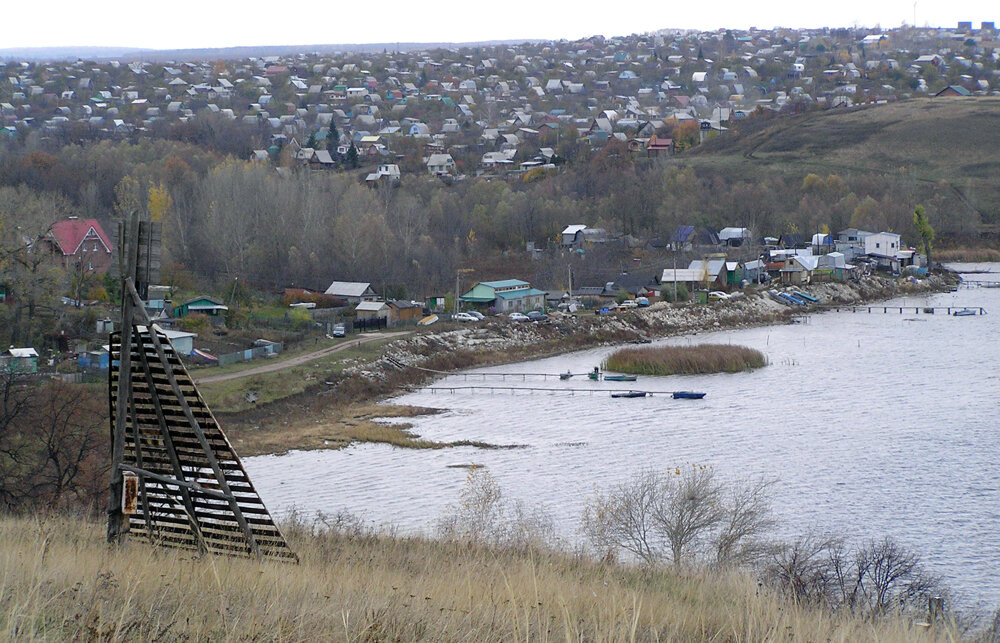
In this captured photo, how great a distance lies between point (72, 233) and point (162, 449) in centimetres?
2281

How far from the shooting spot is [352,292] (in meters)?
29.0

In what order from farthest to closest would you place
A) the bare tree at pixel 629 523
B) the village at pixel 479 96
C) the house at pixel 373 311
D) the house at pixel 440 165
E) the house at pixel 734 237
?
the village at pixel 479 96, the house at pixel 440 165, the house at pixel 734 237, the house at pixel 373 311, the bare tree at pixel 629 523

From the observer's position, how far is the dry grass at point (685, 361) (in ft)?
77.0

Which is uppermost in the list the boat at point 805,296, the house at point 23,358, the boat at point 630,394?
the house at point 23,358

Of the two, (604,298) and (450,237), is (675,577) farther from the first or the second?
(450,237)

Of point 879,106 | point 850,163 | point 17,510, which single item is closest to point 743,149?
point 850,163

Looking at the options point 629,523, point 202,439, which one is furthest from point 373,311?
point 202,439

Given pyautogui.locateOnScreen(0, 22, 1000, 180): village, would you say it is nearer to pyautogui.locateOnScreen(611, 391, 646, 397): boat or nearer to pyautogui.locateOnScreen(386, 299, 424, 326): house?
pyautogui.locateOnScreen(386, 299, 424, 326): house

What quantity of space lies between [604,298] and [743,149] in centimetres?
2830

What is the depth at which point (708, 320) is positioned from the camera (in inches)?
1193

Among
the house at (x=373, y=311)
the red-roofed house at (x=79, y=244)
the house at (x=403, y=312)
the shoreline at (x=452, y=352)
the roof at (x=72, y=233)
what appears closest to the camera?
the shoreline at (x=452, y=352)

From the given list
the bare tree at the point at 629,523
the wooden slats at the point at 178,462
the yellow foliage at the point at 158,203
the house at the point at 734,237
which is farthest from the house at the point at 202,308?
the house at the point at 734,237

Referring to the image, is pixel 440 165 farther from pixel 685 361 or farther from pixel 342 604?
pixel 342 604

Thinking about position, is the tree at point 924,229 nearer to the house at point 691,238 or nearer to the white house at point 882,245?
the white house at point 882,245
